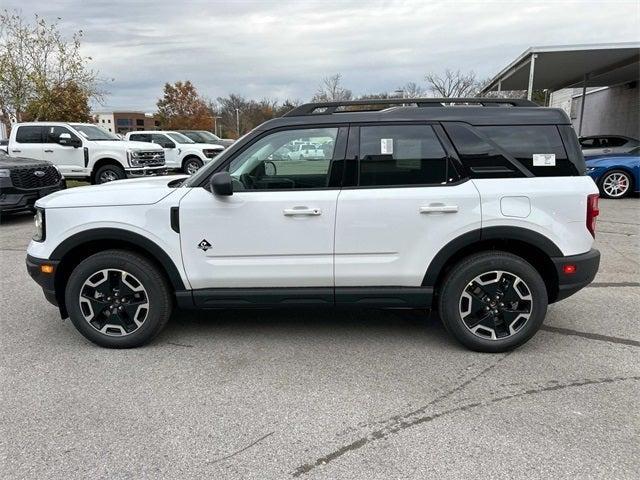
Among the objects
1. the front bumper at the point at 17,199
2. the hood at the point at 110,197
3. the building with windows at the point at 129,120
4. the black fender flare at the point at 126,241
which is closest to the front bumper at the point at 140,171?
the front bumper at the point at 17,199

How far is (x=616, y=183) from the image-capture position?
40.1 ft

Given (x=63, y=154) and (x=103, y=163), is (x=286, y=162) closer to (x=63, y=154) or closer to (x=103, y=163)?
(x=103, y=163)

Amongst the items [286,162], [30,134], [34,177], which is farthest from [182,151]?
[286,162]

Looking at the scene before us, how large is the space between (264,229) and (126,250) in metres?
1.13

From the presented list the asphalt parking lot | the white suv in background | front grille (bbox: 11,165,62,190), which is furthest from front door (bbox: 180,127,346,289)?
the white suv in background

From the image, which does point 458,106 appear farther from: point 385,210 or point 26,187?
point 26,187

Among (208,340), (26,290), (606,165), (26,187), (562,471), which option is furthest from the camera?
(606,165)

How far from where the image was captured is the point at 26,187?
9.52 meters

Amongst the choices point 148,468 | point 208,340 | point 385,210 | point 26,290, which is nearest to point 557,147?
point 385,210

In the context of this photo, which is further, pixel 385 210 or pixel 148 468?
pixel 385 210

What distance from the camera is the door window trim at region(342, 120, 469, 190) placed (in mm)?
3658

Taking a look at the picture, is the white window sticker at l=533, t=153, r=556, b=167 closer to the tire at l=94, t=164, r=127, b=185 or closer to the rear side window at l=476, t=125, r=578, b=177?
the rear side window at l=476, t=125, r=578, b=177

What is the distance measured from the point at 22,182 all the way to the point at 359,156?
8.30 metres

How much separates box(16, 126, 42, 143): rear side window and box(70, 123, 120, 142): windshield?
0.85 metres
